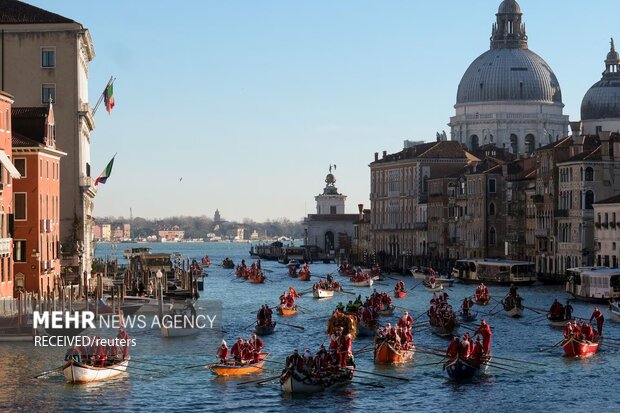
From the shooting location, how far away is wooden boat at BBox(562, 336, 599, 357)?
2286 inches

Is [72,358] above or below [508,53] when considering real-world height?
below

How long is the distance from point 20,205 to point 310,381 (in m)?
25.1

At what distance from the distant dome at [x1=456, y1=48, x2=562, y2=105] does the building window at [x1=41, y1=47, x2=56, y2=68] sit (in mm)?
103343

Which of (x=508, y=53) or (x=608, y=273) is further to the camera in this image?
(x=508, y=53)

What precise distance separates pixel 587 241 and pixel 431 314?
40.3 m

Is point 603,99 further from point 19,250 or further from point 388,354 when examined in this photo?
point 388,354

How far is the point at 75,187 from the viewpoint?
282 feet

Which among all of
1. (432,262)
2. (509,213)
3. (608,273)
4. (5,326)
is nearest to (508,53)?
(432,262)

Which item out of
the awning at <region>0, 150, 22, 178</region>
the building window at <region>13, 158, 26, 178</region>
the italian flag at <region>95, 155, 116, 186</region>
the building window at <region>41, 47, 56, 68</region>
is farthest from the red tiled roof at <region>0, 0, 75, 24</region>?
the awning at <region>0, 150, 22, 178</region>

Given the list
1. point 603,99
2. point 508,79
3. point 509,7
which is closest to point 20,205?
point 603,99

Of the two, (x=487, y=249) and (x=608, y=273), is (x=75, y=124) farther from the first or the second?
(x=487, y=249)

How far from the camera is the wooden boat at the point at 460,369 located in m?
51.4

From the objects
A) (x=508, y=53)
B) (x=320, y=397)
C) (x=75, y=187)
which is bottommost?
(x=320, y=397)

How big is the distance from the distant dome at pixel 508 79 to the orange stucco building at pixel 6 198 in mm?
119886
